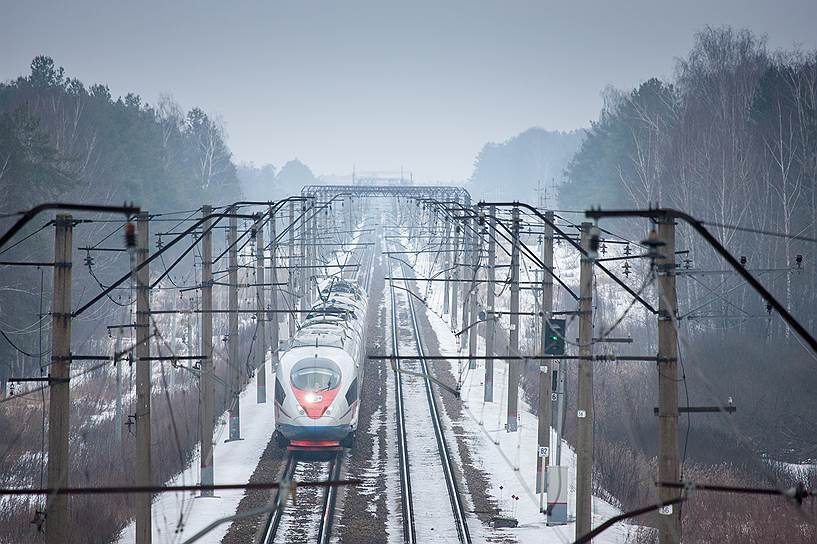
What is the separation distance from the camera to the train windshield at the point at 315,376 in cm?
2411

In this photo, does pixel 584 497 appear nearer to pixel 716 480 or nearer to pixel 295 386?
pixel 716 480

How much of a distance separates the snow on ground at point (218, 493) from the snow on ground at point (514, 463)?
538cm

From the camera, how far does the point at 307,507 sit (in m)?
21.0

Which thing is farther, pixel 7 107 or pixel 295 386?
pixel 7 107

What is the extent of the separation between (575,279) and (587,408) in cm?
5352

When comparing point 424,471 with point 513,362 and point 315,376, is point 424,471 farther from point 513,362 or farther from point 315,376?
point 513,362

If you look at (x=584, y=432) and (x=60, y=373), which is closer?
(x=60, y=373)

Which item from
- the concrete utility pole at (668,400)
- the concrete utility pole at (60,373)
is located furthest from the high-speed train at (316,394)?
the concrete utility pole at (668,400)

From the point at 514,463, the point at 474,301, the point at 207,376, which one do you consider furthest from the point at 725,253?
the point at 474,301

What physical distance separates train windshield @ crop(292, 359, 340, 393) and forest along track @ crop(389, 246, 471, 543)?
176cm

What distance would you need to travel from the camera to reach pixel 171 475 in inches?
931

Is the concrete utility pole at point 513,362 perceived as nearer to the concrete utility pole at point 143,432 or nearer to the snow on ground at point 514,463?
the snow on ground at point 514,463

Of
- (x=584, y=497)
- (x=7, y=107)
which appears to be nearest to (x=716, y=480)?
(x=584, y=497)

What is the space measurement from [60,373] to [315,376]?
39.2 feet
